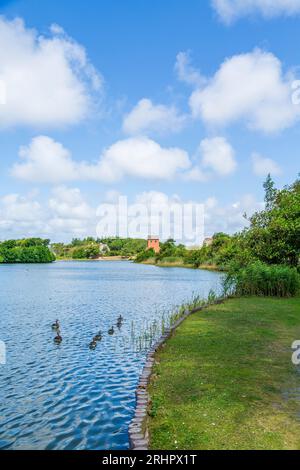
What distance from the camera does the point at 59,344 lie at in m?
12.2

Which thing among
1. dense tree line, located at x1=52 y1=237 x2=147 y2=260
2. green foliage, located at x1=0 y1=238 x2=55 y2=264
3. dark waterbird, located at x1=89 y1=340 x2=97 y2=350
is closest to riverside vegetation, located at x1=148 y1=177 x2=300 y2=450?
dark waterbird, located at x1=89 y1=340 x2=97 y2=350

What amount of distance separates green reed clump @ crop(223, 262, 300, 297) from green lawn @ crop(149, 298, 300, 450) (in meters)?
8.51

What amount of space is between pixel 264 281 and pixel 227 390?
1524 cm

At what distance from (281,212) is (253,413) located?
1938 centimetres

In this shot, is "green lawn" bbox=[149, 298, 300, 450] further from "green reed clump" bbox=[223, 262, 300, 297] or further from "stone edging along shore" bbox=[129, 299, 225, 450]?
"green reed clump" bbox=[223, 262, 300, 297]

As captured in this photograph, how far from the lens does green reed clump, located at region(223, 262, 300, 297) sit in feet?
67.9

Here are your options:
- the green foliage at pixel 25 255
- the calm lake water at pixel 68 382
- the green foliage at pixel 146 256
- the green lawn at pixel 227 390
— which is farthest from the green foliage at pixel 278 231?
the green foliage at pixel 25 255

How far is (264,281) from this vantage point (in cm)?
2112

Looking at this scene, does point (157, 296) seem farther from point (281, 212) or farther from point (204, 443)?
point (204, 443)

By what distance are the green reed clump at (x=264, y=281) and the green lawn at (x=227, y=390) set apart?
8.51 m

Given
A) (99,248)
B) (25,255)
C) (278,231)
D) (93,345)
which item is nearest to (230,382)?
(93,345)

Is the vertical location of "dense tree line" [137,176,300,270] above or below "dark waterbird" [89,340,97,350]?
above

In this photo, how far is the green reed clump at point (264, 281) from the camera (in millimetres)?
20688

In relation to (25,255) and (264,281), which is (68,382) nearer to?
(264,281)
